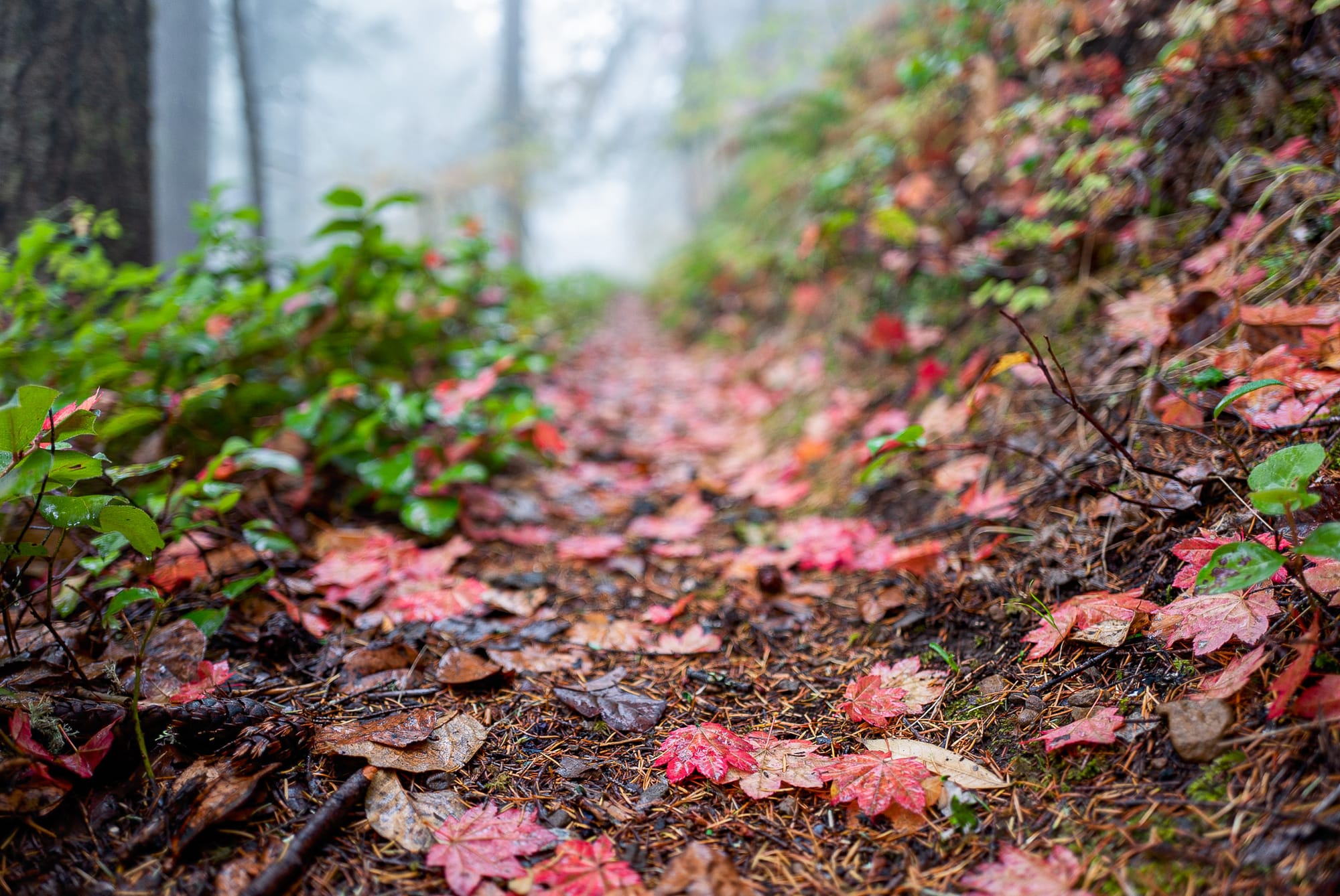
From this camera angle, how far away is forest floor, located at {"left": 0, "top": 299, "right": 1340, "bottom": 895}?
96cm

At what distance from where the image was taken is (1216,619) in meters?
1.11

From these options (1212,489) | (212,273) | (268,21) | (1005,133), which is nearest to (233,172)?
(268,21)

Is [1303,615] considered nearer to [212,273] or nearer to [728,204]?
[212,273]

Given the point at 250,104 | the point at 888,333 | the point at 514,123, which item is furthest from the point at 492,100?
the point at 888,333

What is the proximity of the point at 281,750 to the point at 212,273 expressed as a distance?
7.43 feet

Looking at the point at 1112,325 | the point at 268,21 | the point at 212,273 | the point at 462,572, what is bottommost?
the point at 462,572

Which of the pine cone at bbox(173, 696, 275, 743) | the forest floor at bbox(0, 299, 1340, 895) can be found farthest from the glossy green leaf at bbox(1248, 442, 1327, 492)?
the pine cone at bbox(173, 696, 275, 743)

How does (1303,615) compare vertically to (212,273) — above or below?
below

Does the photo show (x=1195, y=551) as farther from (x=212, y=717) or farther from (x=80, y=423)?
(x=80, y=423)

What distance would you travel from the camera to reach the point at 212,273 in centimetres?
262

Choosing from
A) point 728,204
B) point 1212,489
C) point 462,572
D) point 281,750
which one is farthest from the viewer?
point 728,204

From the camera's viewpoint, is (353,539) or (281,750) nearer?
(281,750)

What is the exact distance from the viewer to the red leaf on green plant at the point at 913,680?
4.38 feet

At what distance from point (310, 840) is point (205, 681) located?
1.66ft
